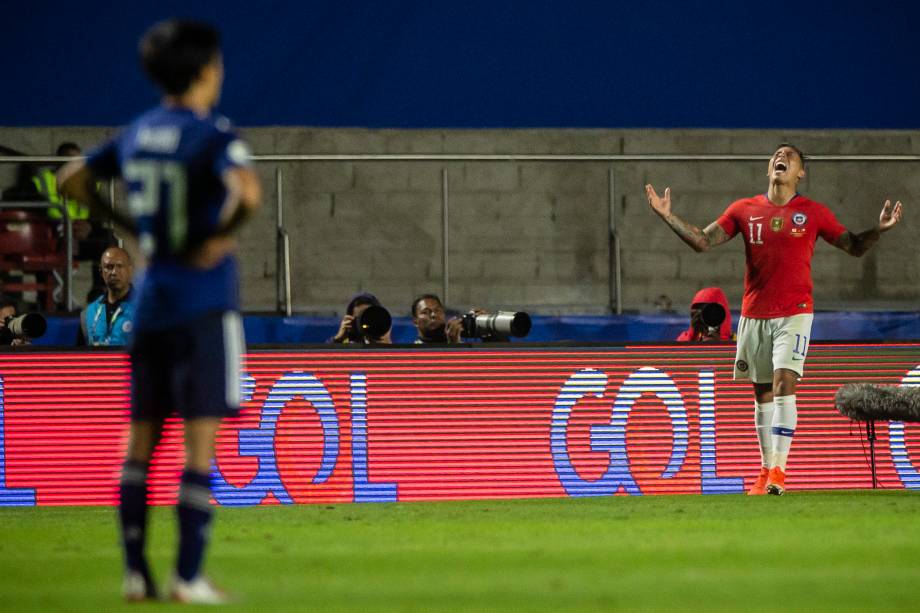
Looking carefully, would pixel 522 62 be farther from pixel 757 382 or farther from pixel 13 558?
pixel 13 558

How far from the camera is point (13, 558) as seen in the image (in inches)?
222

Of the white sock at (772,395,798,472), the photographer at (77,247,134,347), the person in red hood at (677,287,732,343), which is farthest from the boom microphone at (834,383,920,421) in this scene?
the photographer at (77,247,134,347)

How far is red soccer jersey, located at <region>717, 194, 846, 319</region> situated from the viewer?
8.52 m

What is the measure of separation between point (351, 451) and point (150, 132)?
16.9 ft

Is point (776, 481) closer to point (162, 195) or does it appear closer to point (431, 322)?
point (431, 322)

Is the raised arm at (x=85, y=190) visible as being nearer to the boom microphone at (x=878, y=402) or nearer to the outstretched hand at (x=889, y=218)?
the outstretched hand at (x=889, y=218)

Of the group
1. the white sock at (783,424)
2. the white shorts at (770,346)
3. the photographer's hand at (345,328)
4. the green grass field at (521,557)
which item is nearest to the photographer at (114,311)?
the photographer's hand at (345,328)

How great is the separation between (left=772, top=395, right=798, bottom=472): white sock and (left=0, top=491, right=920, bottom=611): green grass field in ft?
1.34

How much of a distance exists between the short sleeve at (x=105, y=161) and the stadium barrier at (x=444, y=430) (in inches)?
186

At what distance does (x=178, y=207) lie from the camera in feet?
14.4

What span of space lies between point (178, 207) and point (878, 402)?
18.5ft

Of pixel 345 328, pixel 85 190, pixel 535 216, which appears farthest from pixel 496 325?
pixel 535 216

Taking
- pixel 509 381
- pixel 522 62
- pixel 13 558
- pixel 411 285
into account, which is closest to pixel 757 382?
pixel 509 381

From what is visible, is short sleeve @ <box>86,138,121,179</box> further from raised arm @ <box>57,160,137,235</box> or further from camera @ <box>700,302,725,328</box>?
camera @ <box>700,302,725,328</box>
